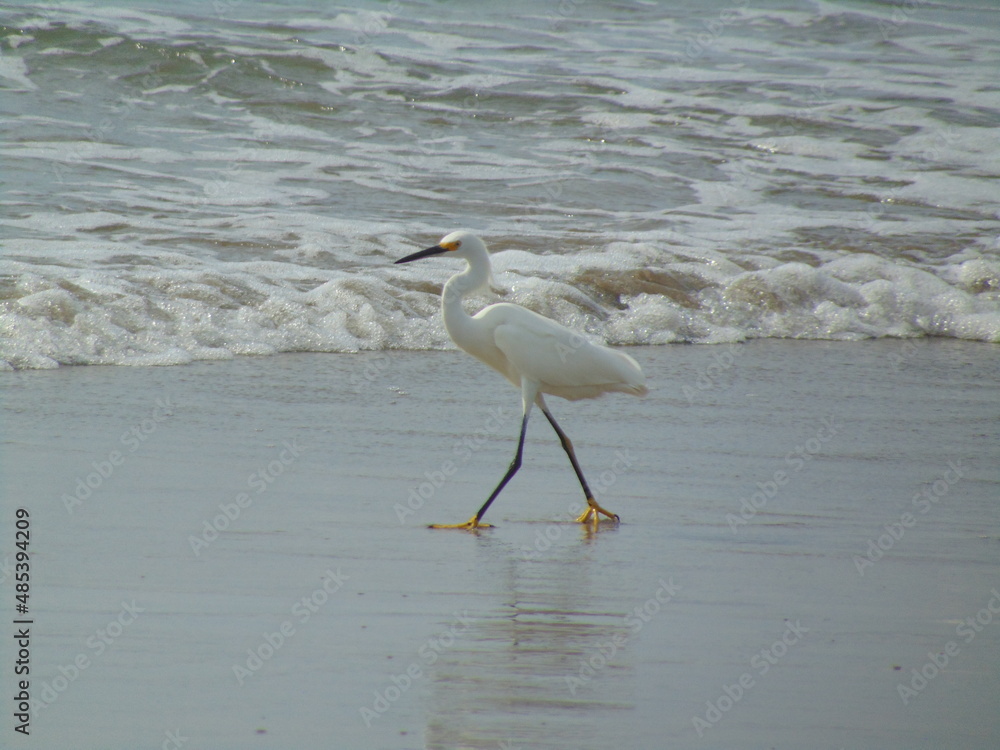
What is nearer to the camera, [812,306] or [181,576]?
[181,576]

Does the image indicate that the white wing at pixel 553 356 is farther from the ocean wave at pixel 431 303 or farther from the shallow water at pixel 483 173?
the shallow water at pixel 483 173

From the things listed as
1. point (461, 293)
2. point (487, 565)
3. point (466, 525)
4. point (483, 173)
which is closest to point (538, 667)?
point (487, 565)

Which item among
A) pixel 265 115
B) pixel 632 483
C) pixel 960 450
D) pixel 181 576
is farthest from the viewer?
pixel 265 115

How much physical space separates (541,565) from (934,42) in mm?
19846

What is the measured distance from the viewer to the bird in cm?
464

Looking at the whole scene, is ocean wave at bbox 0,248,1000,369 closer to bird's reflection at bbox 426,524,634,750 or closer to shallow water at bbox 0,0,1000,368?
shallow water at bbox 0,0,1000,368

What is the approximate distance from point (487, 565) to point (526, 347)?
1.25 metres

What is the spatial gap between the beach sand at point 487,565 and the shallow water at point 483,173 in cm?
151

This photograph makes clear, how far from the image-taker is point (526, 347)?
4.64m

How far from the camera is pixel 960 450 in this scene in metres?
5.24

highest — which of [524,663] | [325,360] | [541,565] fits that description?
[524,663]

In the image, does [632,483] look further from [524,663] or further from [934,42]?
[934,42]

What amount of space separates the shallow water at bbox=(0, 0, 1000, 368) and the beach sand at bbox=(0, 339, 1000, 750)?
59.4 inches

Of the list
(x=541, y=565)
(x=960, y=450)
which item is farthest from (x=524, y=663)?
(x=960, y=450)
